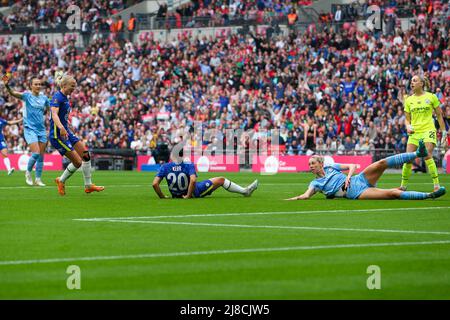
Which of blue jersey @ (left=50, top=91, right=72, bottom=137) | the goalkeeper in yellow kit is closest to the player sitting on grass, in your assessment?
blue jersey @ (left=50, top=91, right=72, bottom=137)

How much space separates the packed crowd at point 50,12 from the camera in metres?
58.7

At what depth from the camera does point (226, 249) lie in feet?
34.4

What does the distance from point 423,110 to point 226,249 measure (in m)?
10.6

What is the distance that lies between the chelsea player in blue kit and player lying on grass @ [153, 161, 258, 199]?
257cm

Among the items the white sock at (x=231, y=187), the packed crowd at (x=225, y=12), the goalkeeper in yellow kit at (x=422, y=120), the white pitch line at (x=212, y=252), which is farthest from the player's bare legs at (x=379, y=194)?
the packed crowd at (x=225, y=12)

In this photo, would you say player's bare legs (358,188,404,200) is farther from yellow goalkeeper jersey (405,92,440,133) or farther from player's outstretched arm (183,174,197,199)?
player's outstretched arm (183,174,197,199)

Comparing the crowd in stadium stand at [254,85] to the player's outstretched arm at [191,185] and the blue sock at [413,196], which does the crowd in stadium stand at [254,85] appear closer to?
the blue sock at [413,196]

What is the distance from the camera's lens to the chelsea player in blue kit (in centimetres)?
2052

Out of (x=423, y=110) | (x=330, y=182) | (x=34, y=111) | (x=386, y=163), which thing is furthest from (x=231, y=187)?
(x=34, y=111)

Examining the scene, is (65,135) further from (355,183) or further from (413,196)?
(413,196)

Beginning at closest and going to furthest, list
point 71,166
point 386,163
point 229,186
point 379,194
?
point 386,163, point 379,194, point 229,186, point 71,166
